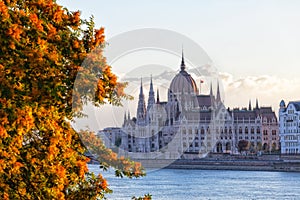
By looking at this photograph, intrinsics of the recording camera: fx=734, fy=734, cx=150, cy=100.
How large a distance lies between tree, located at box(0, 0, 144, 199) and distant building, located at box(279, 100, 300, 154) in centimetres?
4781

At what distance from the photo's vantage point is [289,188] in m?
29.3

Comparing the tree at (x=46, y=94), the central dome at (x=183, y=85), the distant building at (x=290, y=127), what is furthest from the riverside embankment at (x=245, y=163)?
the tree at (x=46, y=94)

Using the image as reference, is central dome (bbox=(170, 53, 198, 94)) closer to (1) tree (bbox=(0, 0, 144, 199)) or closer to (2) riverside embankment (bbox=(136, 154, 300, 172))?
(2) riverside embankment (bbox=(136, 154, 300, 172))

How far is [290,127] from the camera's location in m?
54.1

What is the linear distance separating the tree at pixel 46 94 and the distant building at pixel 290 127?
47810mm

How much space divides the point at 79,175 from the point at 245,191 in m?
22.6

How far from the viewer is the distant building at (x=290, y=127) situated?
52781mm

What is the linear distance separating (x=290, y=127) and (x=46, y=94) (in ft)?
164

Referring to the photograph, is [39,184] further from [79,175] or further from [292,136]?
[292,136]

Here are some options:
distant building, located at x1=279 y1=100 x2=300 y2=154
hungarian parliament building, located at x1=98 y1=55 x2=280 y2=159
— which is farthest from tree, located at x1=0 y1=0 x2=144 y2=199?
hungarian parliament building, located at x1=98 y1=55 x2=280 y2=159

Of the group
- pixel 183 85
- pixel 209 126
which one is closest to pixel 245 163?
pixel 183 85

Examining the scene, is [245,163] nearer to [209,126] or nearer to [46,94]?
[209,126]

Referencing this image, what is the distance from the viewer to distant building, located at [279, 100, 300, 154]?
5278 cm

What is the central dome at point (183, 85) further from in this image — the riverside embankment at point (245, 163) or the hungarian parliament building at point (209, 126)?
the riverside embankment at point (245, 163)
